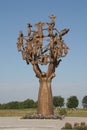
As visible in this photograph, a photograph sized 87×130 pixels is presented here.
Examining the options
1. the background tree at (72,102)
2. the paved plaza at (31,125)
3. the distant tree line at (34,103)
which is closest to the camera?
the paved plaza at (31,125)

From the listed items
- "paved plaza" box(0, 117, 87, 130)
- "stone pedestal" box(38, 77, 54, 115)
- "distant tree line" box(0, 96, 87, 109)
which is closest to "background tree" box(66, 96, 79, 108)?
"distant tree line" box(0, 96, 87, 109)

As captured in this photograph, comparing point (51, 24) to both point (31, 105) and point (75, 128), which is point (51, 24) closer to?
point (75, 128)

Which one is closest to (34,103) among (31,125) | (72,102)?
(72,102)

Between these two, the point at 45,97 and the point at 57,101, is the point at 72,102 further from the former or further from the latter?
the point at 45,97

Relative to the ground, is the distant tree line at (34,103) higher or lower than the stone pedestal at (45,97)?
higher

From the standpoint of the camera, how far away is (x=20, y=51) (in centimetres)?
3631

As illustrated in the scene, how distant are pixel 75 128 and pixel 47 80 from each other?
13.5 meters

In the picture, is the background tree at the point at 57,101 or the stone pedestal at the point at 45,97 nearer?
the stone pedestal at the point at 45,97

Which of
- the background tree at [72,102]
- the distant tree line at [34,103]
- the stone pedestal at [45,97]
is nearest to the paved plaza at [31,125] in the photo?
the stone pedestal at [45,97]

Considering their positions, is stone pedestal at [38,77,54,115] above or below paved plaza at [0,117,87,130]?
above

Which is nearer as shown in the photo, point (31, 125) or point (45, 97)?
point (31, 125)

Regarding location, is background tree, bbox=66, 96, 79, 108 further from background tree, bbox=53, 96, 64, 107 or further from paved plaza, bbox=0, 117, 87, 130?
paved plaza, bbox=0, 117, 87, 130

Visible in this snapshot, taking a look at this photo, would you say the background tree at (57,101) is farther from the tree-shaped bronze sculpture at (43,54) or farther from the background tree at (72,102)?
the tree-shaped bronze sculpture at (43,54)

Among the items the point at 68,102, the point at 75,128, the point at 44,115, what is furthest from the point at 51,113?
the point at 68,102
